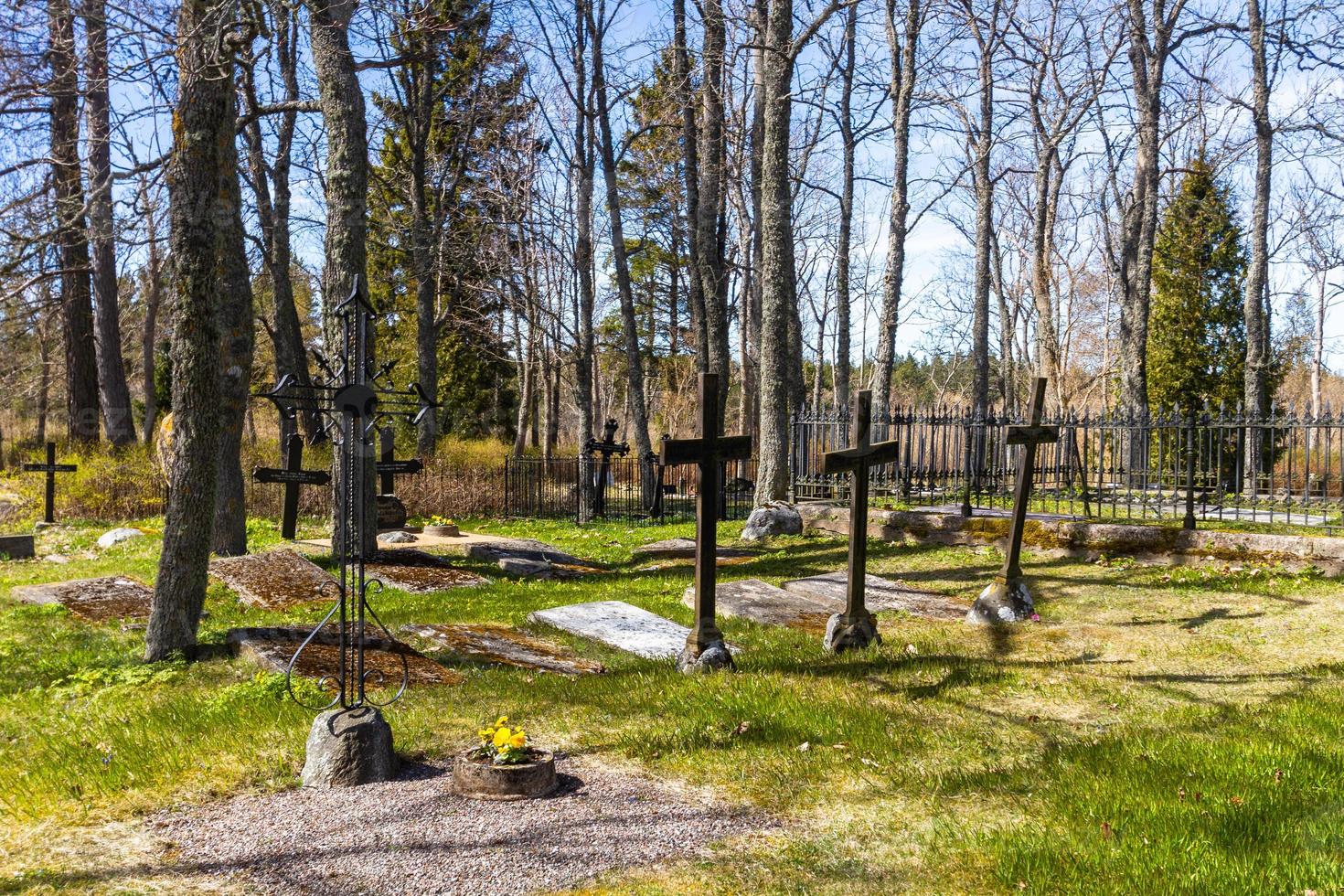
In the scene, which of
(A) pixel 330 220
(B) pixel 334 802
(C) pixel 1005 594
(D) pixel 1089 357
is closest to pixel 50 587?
(A) pixel 330 220

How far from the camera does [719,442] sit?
6336mm

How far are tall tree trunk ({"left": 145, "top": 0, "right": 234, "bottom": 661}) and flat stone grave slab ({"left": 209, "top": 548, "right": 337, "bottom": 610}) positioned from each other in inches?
82.0

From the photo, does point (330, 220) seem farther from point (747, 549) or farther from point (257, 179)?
Answer: point (257, 179)

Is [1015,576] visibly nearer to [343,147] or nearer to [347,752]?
[347,752]

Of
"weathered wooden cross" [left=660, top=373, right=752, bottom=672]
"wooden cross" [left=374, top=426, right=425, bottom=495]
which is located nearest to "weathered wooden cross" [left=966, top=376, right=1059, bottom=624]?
"weathered wooden cross" [left=660, top=373, right=752, bottom=672]

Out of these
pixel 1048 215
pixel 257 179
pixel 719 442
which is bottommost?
pixel 719 442

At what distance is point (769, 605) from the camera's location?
8.35 meters

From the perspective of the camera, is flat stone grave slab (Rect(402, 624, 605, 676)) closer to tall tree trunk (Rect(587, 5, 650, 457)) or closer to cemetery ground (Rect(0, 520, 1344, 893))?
cemetery ground (Rect(0, 520, 1344, 893))

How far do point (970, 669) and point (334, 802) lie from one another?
413 cm

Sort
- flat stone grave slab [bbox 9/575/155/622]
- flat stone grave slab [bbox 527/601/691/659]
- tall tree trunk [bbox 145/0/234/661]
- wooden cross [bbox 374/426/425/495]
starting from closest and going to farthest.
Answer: tall tree trunk [bbox 145/0/234/661], flat stone grave slab [bbox 527/601/691/659], flat stone grave slab [bbox 9/575/155/622], wooden cross [bbox 374/426/425/495]

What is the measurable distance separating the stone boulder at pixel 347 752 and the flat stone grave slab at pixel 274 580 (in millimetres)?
4447

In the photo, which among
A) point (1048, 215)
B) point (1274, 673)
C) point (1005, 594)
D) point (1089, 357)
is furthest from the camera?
point (1089, 357)

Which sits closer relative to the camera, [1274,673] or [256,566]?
[1274,673]

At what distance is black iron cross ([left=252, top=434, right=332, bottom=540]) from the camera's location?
446 inches
